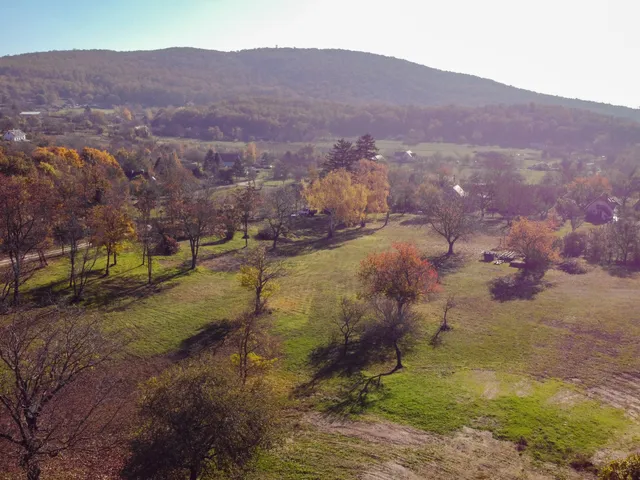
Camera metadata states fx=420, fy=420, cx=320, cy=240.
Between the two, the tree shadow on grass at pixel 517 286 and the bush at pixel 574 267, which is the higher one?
the bush at pixel 574 267

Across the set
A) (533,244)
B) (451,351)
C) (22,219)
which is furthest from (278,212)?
(451,351)

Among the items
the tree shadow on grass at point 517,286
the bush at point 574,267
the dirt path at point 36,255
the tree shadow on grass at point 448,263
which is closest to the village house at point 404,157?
the tree shadow on grass at point 448,263

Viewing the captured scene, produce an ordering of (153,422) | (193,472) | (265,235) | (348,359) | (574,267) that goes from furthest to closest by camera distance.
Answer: (265,235) → (574,267) → (348,359) → (193,472) → (153,422)

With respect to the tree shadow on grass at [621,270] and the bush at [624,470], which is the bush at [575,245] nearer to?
the tree shadow on grass at [621,270]

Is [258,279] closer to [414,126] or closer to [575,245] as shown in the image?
[575,245]

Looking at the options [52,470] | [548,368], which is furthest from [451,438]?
[52,470]

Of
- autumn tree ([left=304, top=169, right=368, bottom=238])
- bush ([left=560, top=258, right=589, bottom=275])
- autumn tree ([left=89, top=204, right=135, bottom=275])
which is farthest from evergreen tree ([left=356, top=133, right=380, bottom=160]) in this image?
autumn tree ([left=89, top=204, right=135, bottom=275])

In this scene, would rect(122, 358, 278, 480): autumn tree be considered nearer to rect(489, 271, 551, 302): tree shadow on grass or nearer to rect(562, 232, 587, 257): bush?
rect(489, 271, 551, 302): tree shadow on grass
